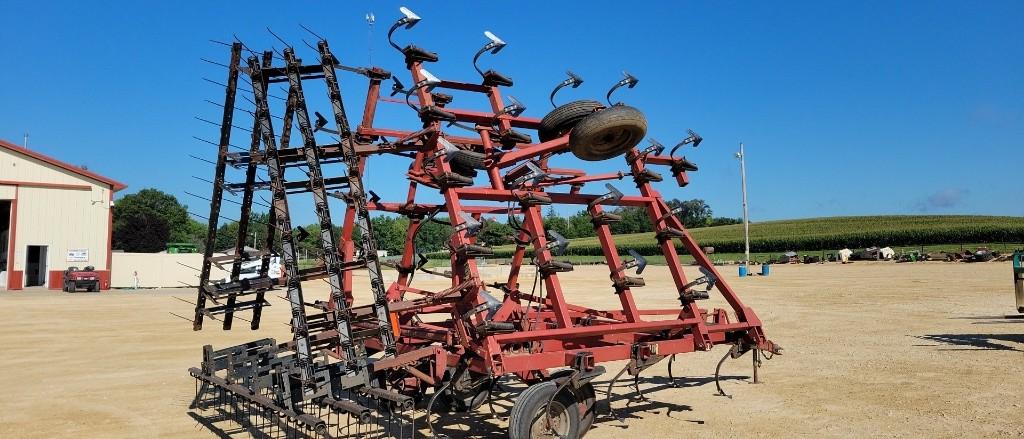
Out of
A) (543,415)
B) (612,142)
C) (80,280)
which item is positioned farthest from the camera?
(80,280)

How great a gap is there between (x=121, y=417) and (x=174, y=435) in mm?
1377

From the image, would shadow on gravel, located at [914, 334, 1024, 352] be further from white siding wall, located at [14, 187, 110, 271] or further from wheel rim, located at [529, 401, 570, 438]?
white siding wall, located at [14, 187, 110, 271]

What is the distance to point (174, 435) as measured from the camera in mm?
7742

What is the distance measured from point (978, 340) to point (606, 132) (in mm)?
11960

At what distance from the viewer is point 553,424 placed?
6715 millimetres

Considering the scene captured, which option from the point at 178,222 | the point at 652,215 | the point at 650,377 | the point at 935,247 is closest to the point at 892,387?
the point at 650,377

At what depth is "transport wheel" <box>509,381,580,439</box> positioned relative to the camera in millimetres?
6348

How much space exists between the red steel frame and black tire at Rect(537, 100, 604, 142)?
307 mm

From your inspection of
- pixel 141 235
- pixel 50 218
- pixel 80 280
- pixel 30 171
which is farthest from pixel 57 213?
pixel 141 235

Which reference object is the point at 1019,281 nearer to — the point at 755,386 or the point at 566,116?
the point at 755,386

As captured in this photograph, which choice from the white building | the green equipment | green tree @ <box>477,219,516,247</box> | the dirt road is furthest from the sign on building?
the green equipment

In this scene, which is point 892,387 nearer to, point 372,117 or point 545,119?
point 545,119

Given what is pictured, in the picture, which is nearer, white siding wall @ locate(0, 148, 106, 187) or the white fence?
white siding wall @ locate(0, 148, 106, 187)

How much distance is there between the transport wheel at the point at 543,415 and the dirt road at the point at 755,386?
3.45 feet
